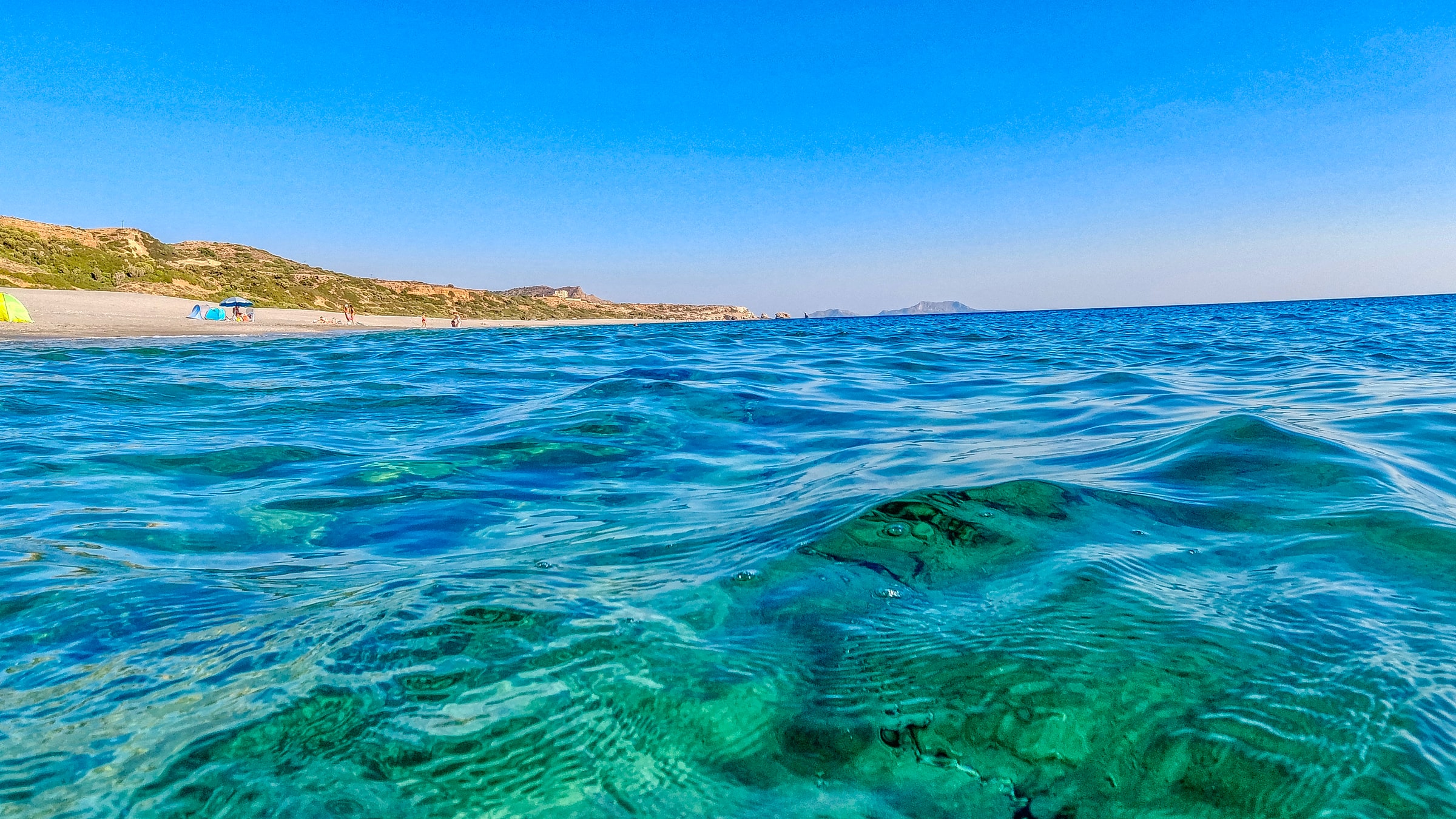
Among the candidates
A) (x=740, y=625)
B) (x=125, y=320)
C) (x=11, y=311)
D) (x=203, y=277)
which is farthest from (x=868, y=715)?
(x=203, y=277)

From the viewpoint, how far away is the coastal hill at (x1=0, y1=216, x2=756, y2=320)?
59.1 m

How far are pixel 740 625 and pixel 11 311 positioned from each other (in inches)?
1311

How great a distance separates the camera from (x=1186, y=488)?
4031mm

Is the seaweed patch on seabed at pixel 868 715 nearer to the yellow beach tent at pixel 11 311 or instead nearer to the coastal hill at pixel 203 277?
the yellow beach tent at pixel 11 311

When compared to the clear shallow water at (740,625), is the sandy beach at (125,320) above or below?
above

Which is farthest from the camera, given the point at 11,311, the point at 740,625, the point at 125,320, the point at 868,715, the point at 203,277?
the point at 203,277

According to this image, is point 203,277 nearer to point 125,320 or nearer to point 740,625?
point 125,320

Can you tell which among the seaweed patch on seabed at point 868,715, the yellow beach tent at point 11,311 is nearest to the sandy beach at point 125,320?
the yellow beach tent at point 11,311

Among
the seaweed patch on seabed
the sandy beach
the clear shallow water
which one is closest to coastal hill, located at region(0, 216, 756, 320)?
the sandy beach

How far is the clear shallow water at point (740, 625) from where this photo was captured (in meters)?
1.66

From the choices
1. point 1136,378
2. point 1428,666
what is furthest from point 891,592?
point 1136,378

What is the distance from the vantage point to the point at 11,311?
79.0ft

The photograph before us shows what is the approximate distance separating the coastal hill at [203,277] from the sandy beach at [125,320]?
6.17 metres

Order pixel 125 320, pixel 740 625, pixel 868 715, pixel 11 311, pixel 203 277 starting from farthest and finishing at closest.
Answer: pixel 203 277 < pixel 125 320 < pixel 11 311 < pixel 740 625 < pixel 868 715
